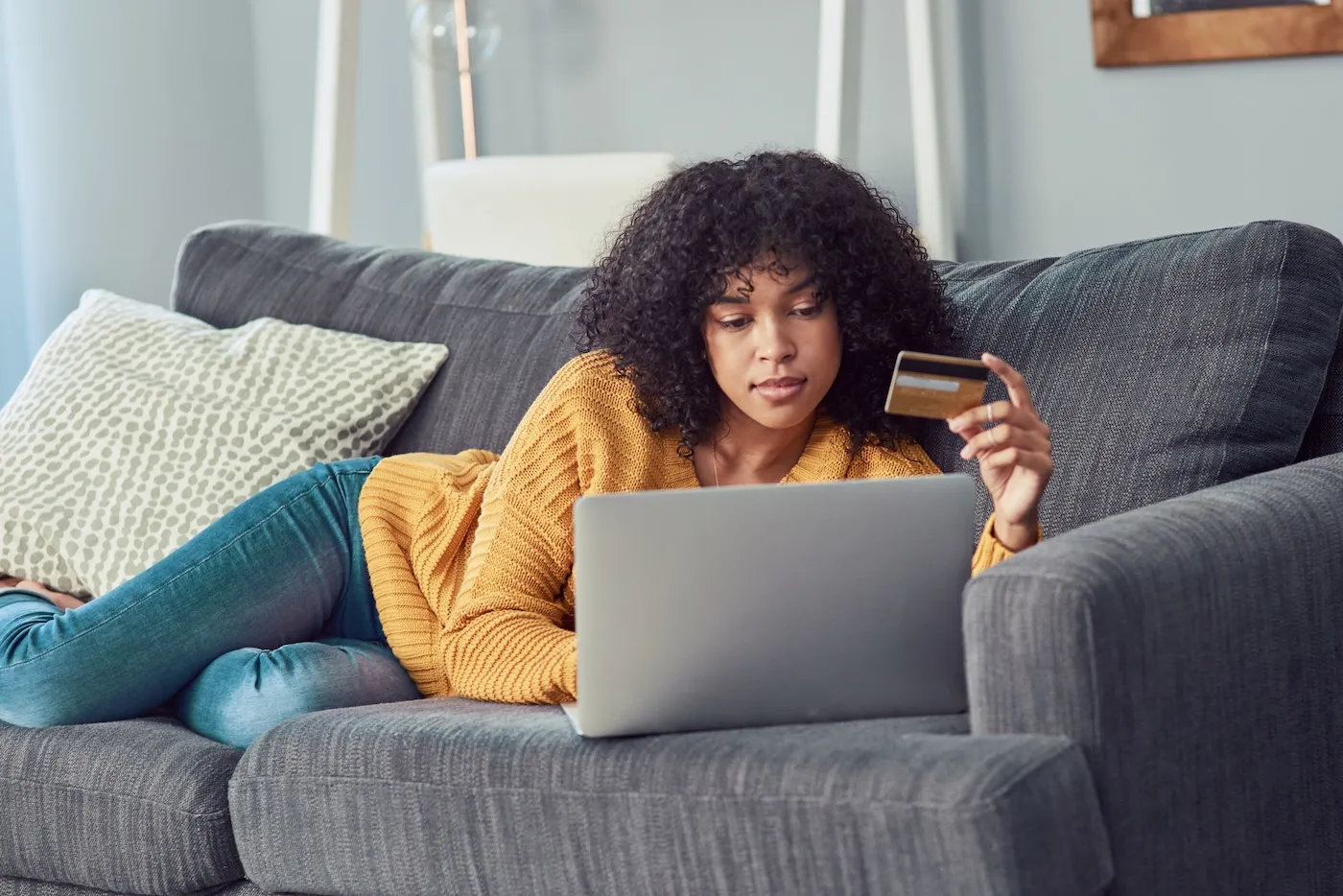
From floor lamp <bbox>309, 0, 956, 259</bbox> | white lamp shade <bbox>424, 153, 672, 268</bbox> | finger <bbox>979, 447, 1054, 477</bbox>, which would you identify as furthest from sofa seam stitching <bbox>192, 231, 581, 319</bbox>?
finger <bbox>979, 447, 1054, 477</bbox>

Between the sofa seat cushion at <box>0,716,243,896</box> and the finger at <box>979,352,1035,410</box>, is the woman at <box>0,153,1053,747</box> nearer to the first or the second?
the sofa seat cushion at <box>0,716,243,896</box>

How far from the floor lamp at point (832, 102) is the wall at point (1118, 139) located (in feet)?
0.56

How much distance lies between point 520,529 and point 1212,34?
1.92 m

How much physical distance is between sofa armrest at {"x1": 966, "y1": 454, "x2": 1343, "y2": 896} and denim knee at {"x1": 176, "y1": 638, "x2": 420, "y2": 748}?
76 centimetres

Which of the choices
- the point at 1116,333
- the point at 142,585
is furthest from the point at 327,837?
the point at 1116,333

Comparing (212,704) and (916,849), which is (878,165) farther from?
(916,849)

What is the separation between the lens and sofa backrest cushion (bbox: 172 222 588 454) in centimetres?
217

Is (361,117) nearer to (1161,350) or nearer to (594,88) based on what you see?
(594,88)

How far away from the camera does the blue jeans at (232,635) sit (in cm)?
171

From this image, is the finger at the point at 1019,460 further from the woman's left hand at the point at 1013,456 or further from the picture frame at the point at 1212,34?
the picture frame at the point at 1212,34

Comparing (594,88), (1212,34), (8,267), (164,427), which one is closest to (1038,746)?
(164,427)

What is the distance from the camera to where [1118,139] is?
10.1 ft

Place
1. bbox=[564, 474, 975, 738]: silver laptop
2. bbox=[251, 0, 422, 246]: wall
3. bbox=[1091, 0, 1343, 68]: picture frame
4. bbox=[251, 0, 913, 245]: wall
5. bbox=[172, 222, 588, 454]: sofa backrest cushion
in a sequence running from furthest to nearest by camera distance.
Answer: bbox=[251, 0, 422, 246]: wall
bbox=[251, 0, 913, 245]: wall
bbox=[1091, 0, 1343, 68]: picture frame
bbox=[172, 222, 588, 454]: sofa backrest cushion
bbox=[564, 474, 975, 738]: silver laptop

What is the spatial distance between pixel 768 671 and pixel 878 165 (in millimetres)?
2305
